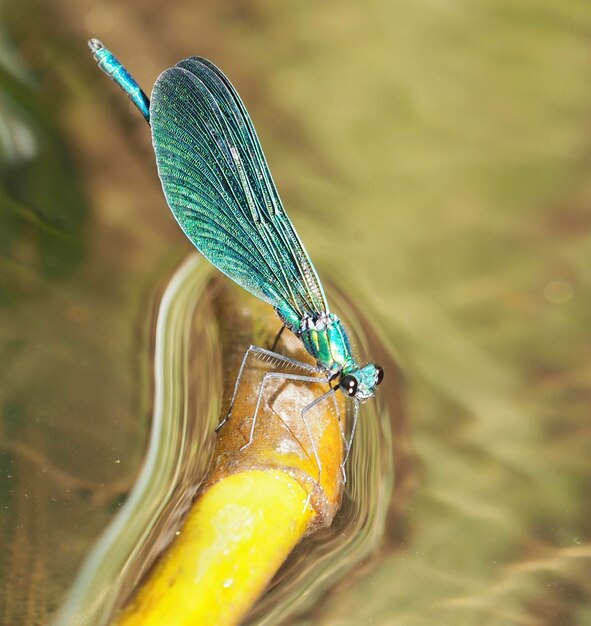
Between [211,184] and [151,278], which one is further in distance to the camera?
[151,278]

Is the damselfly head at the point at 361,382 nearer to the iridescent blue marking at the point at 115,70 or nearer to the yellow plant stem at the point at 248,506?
the yellow plant stem at the point at 248,506

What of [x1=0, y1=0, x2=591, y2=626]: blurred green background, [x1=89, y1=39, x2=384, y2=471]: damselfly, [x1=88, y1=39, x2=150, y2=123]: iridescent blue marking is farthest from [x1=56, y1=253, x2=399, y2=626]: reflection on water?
[x1=88, y1=39, x2=150, y2=123]: iridescent blue marking

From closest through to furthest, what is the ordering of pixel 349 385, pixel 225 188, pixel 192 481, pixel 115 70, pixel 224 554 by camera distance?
pixel 224 554
pixel 192 481
pixel 349 385
pixel 225 188
pixel 115 70

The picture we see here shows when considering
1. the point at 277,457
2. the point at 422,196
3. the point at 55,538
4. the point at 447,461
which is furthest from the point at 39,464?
the point at 422,196

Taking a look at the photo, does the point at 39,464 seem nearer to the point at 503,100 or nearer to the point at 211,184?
the point at 211,184

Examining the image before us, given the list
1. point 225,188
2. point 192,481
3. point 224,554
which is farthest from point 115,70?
point 224,554

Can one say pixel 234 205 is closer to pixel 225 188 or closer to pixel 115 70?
pixel 225 188

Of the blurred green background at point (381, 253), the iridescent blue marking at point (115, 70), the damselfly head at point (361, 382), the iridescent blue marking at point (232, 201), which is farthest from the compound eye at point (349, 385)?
the iridescent blue marking at point (115, 70)
